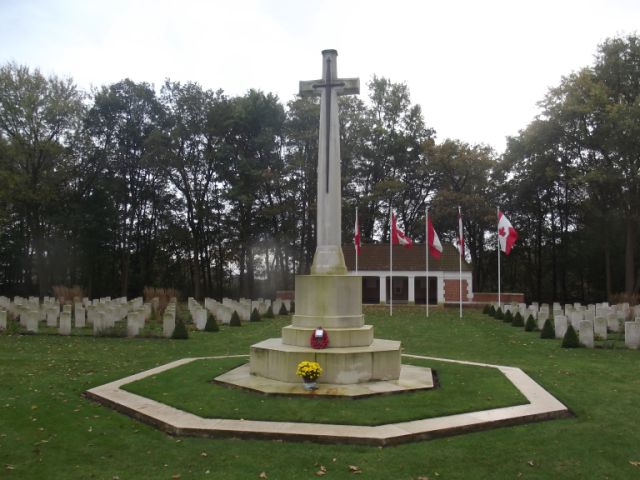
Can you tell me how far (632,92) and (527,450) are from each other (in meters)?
37.8

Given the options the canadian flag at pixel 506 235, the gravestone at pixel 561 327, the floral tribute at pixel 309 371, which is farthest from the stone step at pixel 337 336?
the canadian flag at pixel 506 235

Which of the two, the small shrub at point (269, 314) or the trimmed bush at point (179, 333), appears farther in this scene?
the small shrub at point (269, 314)

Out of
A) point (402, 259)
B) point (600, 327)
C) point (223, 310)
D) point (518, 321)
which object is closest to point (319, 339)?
point (600, 327)

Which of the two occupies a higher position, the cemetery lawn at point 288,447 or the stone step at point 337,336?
the stone step at point 337,336

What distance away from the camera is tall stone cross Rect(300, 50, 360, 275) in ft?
35.1

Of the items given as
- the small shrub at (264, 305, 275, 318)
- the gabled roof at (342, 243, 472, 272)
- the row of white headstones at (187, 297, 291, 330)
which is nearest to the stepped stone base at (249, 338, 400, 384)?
the row of white headstones at (187, 297, 291, 330)

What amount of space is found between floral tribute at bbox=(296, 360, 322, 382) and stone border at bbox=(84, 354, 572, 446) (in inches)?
61.0

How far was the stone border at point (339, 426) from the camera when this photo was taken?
648cm

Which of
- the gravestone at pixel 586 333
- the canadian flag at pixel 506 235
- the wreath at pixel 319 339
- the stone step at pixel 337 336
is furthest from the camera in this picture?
the canadian flag at pixel 506 235

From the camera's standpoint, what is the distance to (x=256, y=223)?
146 feet

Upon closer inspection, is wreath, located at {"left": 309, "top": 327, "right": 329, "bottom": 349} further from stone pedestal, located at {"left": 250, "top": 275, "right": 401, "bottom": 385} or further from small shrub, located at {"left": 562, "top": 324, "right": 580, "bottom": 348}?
small shrub, located at {"left": 562, "top": 324, "right": 580, "bottom": 348}

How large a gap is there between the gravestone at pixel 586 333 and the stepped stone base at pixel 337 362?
25.9 ft

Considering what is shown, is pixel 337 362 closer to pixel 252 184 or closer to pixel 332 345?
pixel 332 345

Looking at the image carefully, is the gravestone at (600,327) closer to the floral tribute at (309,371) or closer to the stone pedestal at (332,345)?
the stone pedestal at (332,345)
